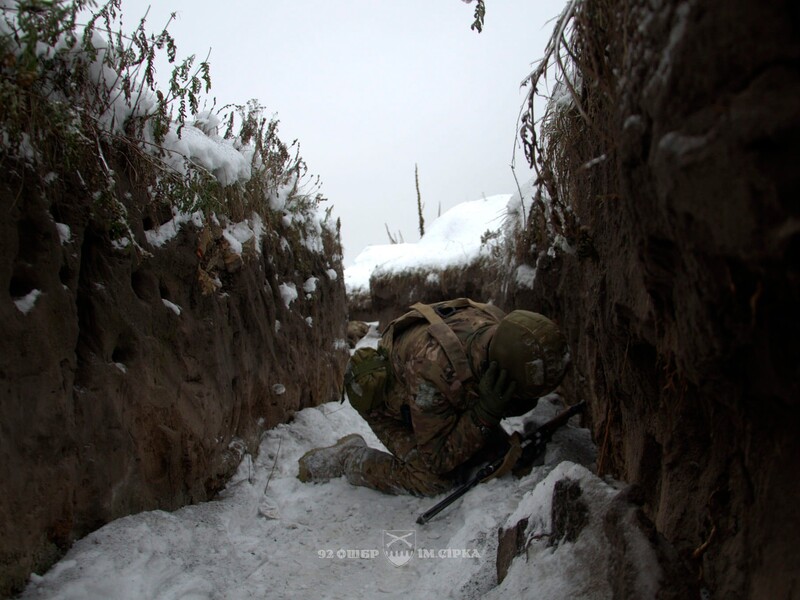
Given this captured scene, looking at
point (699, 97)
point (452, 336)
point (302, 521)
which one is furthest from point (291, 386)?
point (699, 97)

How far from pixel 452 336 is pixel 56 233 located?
6.87ft

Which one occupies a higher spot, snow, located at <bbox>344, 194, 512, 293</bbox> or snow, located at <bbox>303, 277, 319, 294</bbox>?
snow, located at <bbox>344, 194, 512, 293</bbox>

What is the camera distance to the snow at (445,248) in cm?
961

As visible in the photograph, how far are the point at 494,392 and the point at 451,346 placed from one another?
382 mm

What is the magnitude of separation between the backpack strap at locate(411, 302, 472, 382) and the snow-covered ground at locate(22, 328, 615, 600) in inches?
25.7

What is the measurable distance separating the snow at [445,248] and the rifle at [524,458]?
4607mm

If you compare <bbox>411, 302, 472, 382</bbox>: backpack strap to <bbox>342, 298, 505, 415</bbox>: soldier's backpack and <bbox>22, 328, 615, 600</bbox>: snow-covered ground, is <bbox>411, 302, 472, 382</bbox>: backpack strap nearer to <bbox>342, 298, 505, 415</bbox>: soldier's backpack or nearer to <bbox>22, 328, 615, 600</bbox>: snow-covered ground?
<bbox>342, 298, 505, 415</bbox>: soldier's backpack

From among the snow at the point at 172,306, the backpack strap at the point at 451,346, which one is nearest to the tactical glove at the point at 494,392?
the backpack strap at the point at 451,346

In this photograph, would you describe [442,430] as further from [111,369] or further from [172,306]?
[111,369]

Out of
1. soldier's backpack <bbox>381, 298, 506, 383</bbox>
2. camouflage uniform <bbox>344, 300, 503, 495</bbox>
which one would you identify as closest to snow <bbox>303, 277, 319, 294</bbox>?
soldier's backpack <bbox>381, 298, 506, 383</bbox>

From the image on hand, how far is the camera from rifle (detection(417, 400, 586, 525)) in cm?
294

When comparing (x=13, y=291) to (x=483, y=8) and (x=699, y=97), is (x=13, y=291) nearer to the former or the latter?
(x=483, y=8)

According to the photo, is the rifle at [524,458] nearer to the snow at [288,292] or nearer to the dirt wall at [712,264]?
the dirt wall at [712,264]

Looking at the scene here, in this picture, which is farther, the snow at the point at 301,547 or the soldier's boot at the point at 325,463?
the soldier's boot at the point at 325,463
